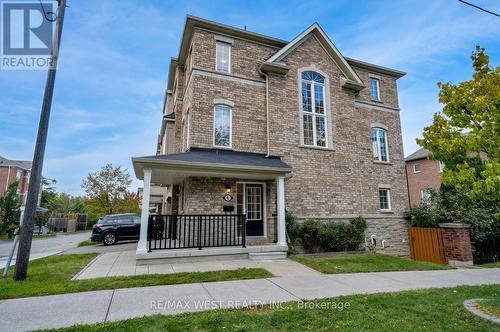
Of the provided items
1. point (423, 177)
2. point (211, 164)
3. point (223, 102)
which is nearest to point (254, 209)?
point (211, 164)

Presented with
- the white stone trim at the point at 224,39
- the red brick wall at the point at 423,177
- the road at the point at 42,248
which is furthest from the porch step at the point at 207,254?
the red brick wall at the point at 423,177

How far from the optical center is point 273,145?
11555mm

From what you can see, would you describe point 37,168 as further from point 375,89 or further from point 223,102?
point 375,89

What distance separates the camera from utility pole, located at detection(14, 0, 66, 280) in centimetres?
610

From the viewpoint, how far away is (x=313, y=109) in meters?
12.7

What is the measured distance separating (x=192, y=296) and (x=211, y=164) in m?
4.58

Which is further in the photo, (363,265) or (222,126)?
(222,126)

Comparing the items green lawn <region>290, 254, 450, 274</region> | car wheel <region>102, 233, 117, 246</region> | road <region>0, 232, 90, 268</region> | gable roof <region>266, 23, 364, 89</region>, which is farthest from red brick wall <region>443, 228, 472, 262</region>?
car wheel <region>102, 233, 117, 246</region>

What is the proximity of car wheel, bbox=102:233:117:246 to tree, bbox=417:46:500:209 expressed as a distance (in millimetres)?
15003

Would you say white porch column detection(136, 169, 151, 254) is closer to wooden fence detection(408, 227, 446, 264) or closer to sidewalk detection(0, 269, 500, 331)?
sidewalk detection(0, 269, 500, 331)

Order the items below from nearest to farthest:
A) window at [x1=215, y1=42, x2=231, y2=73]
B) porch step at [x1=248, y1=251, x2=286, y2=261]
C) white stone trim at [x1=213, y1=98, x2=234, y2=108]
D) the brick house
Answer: porch step at [x1=248, y1=251, x2=286, y2=261], the brick house, white stone trim at [x1=213, y1=98, x2=234, y2=108], window at [x1=215, y1=42, x2=231, y2=73]

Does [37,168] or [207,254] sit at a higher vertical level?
[37,168]

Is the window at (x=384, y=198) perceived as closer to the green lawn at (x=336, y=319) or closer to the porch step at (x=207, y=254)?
the porch step at (x=207, y=254)

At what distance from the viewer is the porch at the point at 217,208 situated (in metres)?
8.35
